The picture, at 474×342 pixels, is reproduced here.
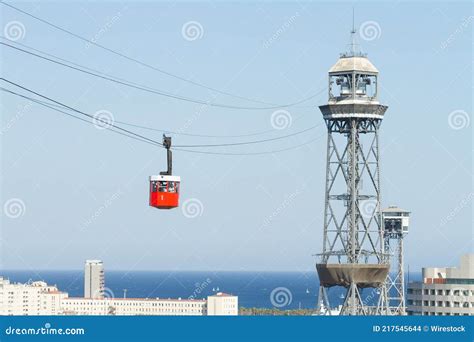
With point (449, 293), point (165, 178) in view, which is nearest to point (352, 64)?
point (449, 293)

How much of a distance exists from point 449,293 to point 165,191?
100465mm

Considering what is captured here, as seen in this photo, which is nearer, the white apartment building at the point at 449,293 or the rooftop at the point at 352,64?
the rooftop at the point at 352,64

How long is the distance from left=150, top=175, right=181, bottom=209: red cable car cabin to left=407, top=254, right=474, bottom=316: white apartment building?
97.0 meters

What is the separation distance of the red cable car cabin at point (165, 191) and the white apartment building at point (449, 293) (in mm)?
97017

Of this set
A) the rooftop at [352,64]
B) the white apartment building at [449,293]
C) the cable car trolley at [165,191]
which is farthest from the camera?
the white apartment building at [449,293]

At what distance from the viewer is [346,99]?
121562 millimetres

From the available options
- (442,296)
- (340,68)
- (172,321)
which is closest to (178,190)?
(172,321)

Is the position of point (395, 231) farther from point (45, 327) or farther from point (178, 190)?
point (45, 327)

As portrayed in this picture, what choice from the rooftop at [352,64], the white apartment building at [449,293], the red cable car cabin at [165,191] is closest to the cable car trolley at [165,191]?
the red cable car cabin at [165,191]

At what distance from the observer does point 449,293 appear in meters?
147

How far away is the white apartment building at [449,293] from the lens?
14575 centimetres

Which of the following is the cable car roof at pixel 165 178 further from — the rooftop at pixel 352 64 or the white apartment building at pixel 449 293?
the white apartment building at pixel 449 293

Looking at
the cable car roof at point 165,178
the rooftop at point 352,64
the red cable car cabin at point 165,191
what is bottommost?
the red cable car cabin at point 165,191

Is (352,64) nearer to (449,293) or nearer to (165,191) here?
(449,293)
